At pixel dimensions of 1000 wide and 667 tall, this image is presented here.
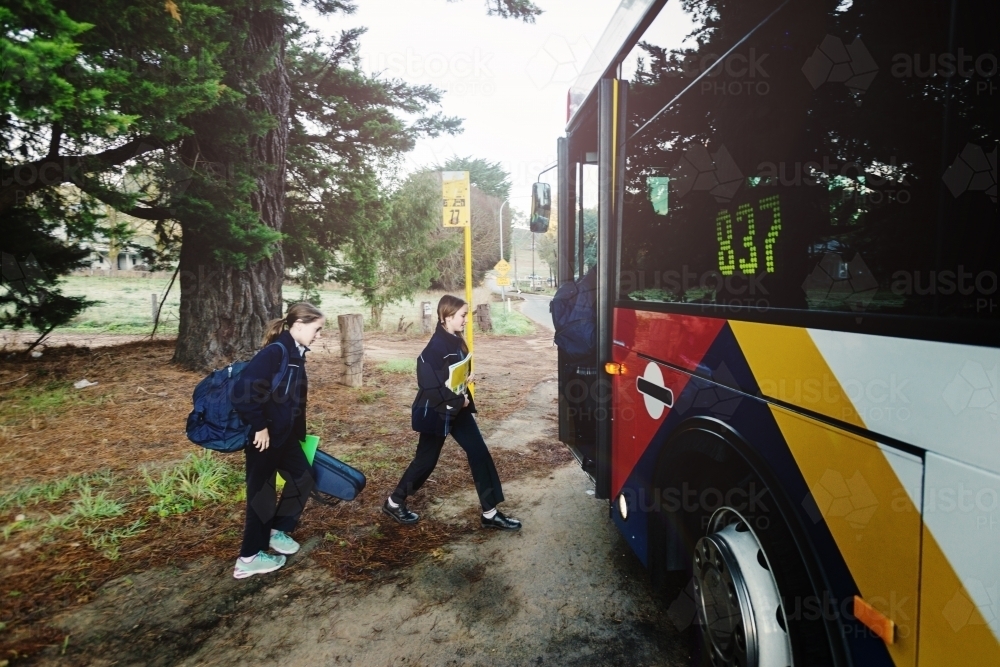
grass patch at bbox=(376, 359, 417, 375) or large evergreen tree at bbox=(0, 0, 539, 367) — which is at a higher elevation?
large evergreen tree at bbox=(0, 0, 539, 367)

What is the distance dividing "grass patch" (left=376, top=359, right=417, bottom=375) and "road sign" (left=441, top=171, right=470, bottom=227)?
361 centimetres

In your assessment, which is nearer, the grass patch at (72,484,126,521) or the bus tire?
the bus tire

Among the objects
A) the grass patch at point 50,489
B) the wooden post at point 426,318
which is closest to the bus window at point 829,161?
the grass patch at point 50,489

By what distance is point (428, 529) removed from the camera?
12.7 ft

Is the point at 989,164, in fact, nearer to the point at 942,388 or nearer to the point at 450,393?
the point at 942,388

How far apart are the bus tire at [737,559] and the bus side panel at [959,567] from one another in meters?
0.35

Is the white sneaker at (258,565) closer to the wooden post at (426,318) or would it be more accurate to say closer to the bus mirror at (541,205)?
the bus mirror at (541,205)

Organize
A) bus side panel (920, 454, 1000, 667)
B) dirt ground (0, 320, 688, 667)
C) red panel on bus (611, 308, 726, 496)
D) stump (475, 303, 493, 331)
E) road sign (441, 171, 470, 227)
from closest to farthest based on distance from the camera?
bus side panel (920, 454, 1000, 667)
red panel on bus (611, 308, 726, 496)
dirt ground (0, 320, 688, 667)
road sign (441, 171, 470, 227)
stump (475, 303, 493, 331)

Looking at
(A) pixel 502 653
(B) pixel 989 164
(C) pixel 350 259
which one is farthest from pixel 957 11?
(C) pixel 350 259

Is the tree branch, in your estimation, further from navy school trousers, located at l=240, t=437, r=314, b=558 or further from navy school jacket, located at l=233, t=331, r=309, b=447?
navy school trousers, located at l=240, t=437, r=314, b=558

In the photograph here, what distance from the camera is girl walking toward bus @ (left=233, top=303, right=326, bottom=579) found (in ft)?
9.74

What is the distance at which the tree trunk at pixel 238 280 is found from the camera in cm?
707

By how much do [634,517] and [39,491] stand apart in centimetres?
464

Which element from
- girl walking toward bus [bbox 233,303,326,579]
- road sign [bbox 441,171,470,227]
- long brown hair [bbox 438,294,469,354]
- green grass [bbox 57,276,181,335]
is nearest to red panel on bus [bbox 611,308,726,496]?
long brown hair [bbox 438,294,469,354]
